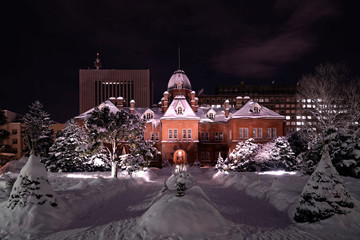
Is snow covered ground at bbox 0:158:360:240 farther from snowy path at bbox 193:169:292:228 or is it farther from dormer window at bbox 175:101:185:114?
dormer window at bbox 175:101:185:114

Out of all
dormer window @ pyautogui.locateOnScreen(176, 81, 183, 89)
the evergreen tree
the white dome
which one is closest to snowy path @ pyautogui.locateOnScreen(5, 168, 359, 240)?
the evergreen tree

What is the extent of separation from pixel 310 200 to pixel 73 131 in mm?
28349

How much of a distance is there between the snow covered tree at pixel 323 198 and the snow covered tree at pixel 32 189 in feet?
31.6

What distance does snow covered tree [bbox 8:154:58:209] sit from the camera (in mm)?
9672

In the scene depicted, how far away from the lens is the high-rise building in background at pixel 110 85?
392ft

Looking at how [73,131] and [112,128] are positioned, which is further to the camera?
[73,131]

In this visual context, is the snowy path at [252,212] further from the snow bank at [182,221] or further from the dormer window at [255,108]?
the dormer window at [255,108]

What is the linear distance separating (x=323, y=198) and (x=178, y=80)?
147 feet

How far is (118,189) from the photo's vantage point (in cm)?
1705

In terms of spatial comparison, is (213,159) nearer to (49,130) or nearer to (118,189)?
(49,130)

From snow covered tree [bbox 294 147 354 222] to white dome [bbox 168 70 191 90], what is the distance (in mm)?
43751

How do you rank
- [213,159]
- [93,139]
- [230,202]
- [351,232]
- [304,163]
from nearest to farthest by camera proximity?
[351,232] < [230,202] < [304,163] < [93,139] < [213,159]

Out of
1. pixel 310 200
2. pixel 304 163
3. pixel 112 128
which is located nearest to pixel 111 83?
pixel 112 128

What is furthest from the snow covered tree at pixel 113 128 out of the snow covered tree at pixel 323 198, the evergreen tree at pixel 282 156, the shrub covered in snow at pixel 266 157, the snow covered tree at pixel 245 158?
the snow covered tree at pixel 323 198
